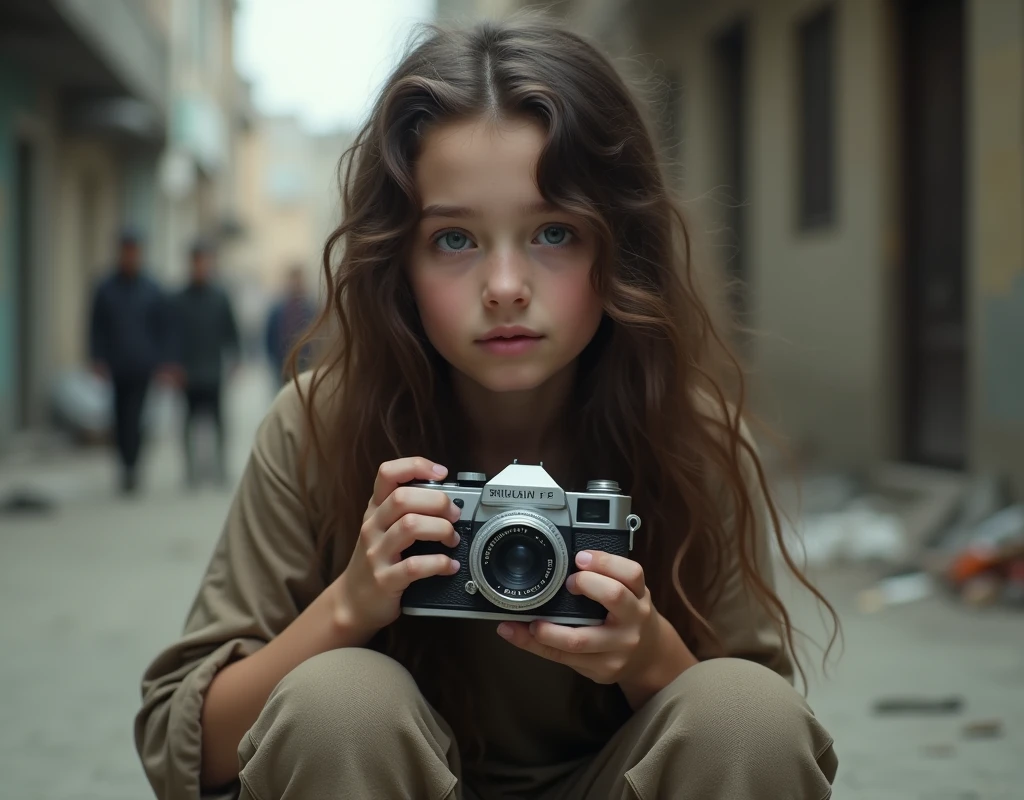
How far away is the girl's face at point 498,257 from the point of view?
1680 mm

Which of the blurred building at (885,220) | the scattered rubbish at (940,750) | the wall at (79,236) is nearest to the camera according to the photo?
the scattered rubbish at (940,750)

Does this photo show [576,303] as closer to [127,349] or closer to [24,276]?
[127,349]

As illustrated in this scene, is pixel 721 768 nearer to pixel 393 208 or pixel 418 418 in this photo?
pixel 418 418

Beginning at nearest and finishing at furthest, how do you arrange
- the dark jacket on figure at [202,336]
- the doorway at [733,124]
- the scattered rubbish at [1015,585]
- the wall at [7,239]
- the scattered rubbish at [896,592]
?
the scattered rubbish at [1015,585] < the scattered rubbish at [896,592] < the dark jacket on figure at [202,336] < the wall at [7,239] < the doorway at [733,124]

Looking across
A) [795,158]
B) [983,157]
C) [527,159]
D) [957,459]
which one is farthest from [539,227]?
[795,158]

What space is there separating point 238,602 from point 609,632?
1.65ft

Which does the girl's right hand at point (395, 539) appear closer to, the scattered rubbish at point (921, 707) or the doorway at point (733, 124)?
the scattered rubbish at point (921, 707)

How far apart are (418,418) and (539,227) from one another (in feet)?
1.06

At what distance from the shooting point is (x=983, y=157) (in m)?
6.14

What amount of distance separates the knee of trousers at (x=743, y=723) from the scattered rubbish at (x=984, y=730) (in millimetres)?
1896

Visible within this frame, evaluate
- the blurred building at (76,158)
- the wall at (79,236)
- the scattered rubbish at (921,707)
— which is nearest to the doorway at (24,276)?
the blurred building at (76,158)

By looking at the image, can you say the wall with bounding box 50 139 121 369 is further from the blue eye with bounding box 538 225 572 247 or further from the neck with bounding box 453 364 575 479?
the blue eye with bounding box 538 225 572 247

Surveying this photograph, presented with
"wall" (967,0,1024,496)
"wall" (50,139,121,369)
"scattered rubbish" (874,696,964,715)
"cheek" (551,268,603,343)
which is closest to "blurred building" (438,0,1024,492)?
"wall" (967,0,1024,496)

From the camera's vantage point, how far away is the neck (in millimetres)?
1885
